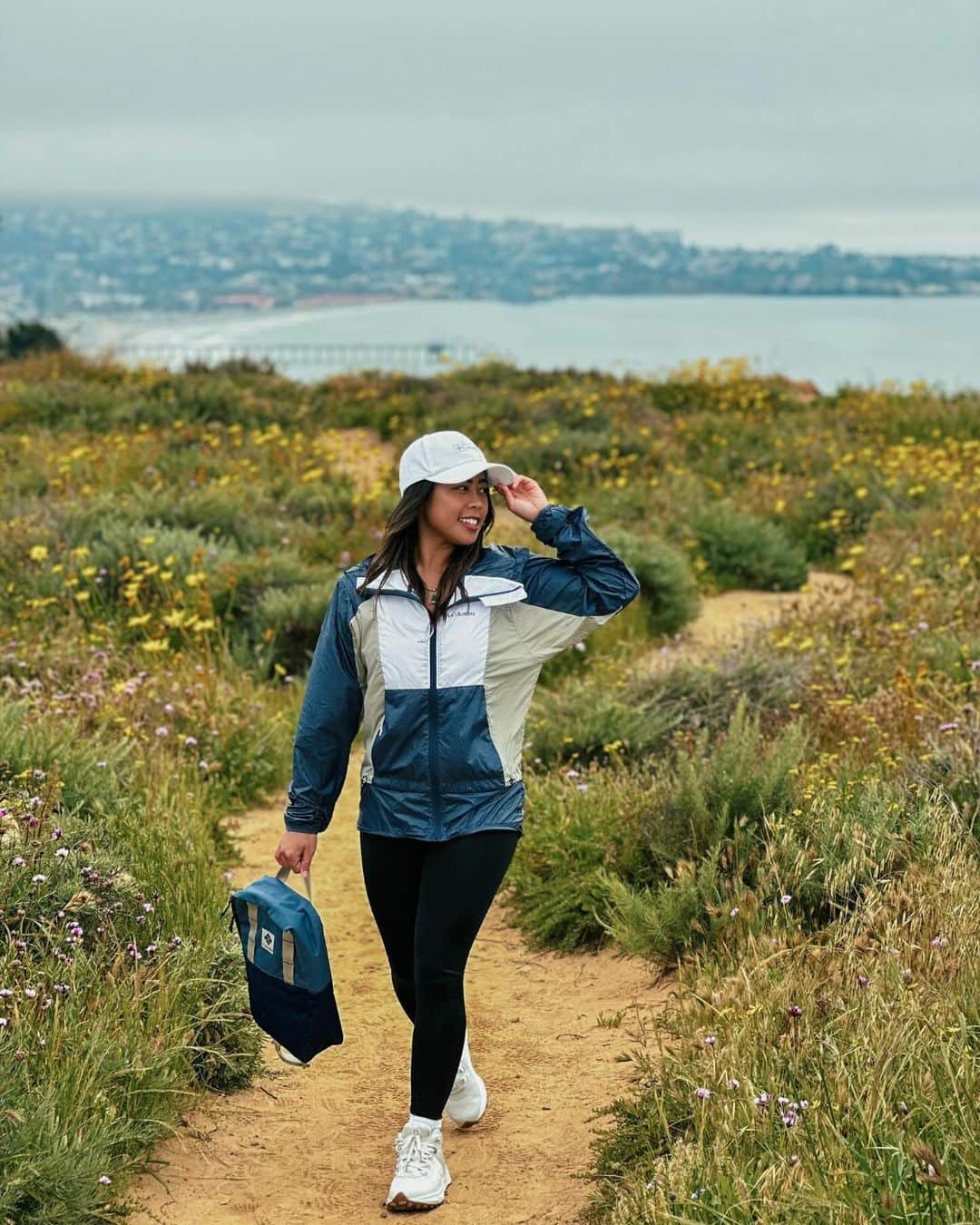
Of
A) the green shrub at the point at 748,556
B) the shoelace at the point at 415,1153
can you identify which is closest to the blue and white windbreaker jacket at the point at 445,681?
the shoelace at the point at 415,1153

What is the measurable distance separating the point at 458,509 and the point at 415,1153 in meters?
1.69

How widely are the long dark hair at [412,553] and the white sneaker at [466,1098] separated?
140 centimetres

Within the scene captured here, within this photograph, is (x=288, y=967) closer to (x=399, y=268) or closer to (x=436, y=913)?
(x=436, y=913)

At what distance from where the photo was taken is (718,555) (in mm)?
12680

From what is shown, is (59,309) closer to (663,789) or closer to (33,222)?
(663,789)

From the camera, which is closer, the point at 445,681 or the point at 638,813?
the point at 445,681

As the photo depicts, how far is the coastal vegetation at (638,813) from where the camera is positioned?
12.4 feet

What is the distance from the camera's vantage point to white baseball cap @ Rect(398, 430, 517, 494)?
412cm

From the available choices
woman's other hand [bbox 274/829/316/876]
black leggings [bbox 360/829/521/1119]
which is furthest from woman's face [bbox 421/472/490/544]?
woman's other hand [bbox 274/829/316/876]

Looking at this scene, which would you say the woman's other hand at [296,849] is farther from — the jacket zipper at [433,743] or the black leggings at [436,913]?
the jacket zipper at [433,743]

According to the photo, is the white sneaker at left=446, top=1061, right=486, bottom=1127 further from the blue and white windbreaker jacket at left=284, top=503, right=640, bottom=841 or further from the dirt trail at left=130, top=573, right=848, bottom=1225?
the blue and white windbreaker jacket at left=284, top=503, right=640, bottom=841

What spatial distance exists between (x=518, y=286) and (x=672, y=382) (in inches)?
2659

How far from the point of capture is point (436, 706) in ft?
13.3

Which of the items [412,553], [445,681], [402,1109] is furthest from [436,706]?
[402,1109]
